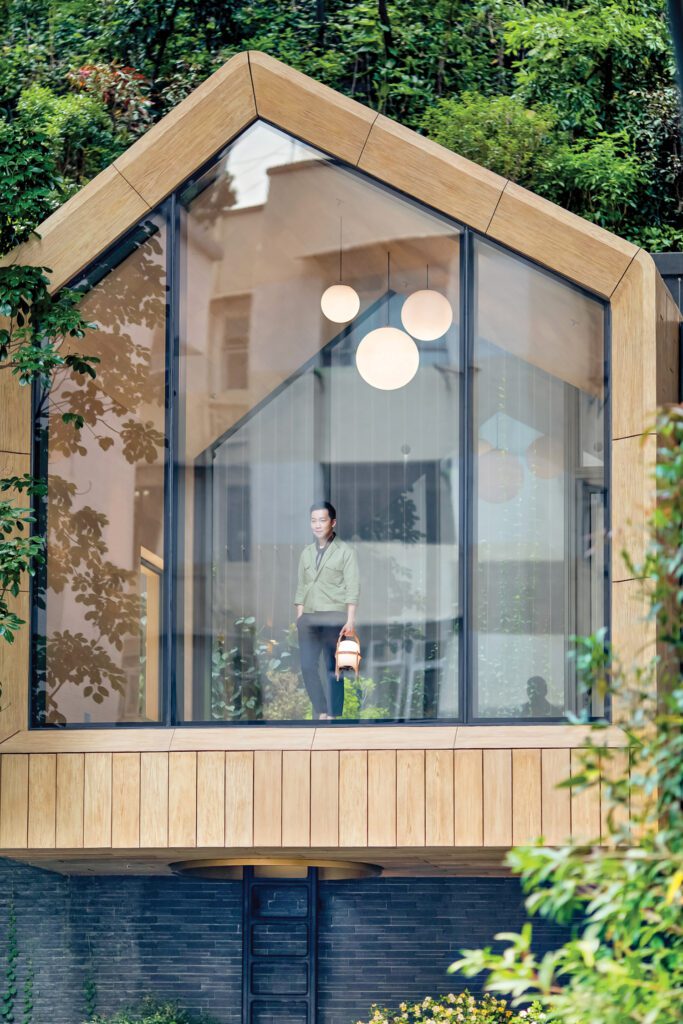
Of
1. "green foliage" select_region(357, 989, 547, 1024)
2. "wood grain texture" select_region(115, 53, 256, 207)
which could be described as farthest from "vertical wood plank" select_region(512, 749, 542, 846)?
"wood grain texture" select_region(115, 53, 256, 207)

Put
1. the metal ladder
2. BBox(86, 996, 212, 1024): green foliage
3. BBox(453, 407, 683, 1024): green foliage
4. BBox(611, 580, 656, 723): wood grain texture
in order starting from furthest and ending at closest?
1. the metal ladder
2. BBox(86, 996, 212, 1024): green foliage
3. BBox(611, 580, 656, 723): wood grain texture
4. BBox(453, 407, 683, 1024): green foliage

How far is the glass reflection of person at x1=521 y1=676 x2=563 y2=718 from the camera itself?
29.8 ft

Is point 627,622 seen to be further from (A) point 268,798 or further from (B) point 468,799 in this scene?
(A) point 268,798

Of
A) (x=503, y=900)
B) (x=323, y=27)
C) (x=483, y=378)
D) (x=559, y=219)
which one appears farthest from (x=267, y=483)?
(x=323, y=27)

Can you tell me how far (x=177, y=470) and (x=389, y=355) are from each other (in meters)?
1.41

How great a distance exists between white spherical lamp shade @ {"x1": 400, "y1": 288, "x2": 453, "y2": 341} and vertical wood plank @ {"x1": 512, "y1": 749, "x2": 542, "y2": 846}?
246cm

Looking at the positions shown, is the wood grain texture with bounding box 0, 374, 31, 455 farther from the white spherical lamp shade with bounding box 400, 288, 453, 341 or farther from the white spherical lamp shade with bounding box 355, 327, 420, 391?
the white spherical lamp shade with bounding box 400, 288, 453, 341

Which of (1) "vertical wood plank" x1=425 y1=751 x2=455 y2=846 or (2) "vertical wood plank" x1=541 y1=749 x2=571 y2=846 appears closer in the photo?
(2) "vertical wood plank" x1=541 y1=749 x2=571 y2=846

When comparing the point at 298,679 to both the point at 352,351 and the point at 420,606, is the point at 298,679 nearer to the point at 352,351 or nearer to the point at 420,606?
the point at 420,606

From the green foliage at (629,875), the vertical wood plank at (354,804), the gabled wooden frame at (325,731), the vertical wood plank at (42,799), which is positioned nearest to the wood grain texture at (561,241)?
the gabled wooden frame at (325,731)

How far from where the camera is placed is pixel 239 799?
9.16m

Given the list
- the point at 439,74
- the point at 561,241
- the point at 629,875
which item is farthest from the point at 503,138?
the point at 629,875

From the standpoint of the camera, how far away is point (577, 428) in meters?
9.28

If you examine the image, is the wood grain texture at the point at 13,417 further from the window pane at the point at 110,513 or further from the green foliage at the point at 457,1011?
the green foliage at the point at 457,1011
